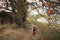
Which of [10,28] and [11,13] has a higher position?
[11,13]

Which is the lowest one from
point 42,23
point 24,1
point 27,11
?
point 42,23

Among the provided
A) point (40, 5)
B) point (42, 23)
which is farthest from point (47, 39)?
point (40, 5)

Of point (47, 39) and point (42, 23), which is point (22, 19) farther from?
point (47, 39)

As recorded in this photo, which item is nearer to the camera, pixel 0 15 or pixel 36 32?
pixel 36 32

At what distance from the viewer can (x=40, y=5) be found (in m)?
2.43

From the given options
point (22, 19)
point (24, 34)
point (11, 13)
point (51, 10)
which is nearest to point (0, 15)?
point (11, 13)

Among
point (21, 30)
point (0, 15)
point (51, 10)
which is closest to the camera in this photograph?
point (51, 10)

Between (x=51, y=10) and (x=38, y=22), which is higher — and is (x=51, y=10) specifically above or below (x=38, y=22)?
above

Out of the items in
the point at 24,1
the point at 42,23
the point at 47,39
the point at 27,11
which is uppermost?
the point at 24,1

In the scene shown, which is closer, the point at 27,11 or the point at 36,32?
the point at 36,32

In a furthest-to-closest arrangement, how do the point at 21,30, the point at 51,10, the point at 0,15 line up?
the point at 0,15 < the point at 21,30 < the point at 51,10

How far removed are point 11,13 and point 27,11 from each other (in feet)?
→ 0.84

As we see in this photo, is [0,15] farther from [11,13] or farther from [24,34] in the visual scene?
[24,34]

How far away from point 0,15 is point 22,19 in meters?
0.41
